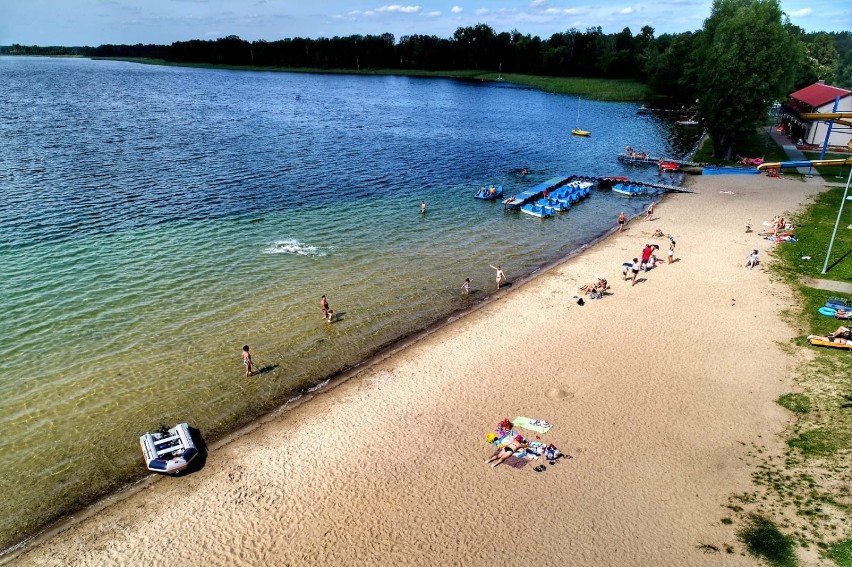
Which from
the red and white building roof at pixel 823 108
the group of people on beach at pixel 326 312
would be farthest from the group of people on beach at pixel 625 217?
the red and white building roof at pixel 823 108

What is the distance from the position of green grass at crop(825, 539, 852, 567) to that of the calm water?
1935 cm

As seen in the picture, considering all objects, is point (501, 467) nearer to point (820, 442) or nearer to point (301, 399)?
point (301, 399)

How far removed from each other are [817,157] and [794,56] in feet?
42.3

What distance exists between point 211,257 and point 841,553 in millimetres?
36107

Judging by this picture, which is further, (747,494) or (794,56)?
(794,56)

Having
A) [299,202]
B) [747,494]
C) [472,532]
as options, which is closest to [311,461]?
[472,532]

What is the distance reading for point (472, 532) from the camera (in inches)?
634

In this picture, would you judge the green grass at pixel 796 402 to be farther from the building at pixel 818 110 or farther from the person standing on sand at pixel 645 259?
the building at pixel 818 110

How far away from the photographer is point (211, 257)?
3600cm

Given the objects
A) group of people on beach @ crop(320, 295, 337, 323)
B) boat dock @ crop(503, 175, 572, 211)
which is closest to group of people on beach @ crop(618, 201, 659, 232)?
boat dock @ crop(503, 175, 572, 211)

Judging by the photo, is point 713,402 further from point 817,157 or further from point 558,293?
point 817,157

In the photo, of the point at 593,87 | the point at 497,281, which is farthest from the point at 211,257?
the point at 593,87

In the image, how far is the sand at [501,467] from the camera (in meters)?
15.7

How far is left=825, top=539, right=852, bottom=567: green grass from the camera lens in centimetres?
1400
